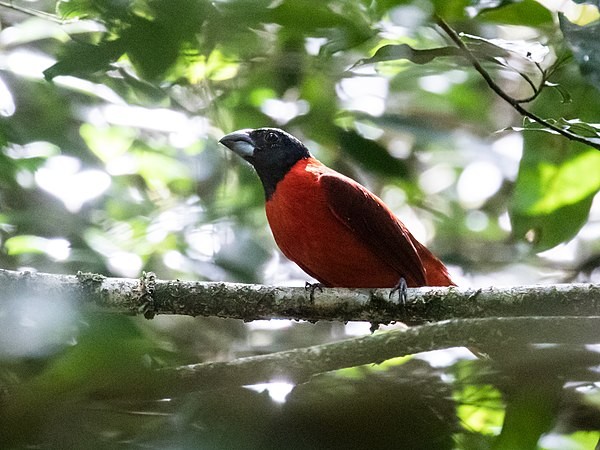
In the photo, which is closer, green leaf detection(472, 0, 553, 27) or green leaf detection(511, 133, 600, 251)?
green leaf detection(472, 0, 553, 27)

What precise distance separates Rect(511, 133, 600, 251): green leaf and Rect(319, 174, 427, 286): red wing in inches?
20.4

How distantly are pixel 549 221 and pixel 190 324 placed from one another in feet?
6.21

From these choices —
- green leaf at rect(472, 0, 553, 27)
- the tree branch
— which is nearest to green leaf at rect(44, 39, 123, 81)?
the tree branch

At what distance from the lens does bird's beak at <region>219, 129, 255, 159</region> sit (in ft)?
13.2

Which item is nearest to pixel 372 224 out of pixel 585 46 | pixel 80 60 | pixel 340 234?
pixel 340 234

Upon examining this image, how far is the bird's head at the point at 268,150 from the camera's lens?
402 centimetres

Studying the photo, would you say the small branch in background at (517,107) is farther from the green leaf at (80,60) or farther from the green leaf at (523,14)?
the green leaf at (80,60)

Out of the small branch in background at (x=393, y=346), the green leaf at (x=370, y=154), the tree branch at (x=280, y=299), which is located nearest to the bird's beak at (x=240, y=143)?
→ the green leaf at (x=370, y=154)

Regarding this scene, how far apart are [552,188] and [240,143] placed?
1.49 m

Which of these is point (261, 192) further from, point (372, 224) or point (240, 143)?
point (372, 224)

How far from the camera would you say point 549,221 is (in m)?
3.44

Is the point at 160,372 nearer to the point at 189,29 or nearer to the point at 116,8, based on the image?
the point at 189,29

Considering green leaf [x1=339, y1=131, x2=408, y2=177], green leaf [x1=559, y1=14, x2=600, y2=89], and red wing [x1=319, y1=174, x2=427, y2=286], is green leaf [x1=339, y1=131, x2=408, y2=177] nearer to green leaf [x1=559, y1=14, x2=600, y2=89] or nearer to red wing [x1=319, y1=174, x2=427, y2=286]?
red wing [x1=319, y1=174, x2=427, y2=286]

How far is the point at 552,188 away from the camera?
346 centimetres
